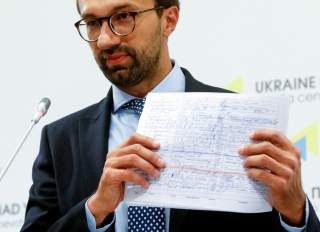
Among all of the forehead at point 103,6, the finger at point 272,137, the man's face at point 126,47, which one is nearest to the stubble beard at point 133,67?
the man's face at point 126,47

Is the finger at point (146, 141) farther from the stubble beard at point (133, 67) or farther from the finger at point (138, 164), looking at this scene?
the stubble beard at point (133, 67)

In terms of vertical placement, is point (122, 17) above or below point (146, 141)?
above

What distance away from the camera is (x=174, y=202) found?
5.08 ft

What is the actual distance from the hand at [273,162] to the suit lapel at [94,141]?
0.51 meters


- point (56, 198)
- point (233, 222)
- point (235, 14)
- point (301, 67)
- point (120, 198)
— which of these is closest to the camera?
point (120, 198)

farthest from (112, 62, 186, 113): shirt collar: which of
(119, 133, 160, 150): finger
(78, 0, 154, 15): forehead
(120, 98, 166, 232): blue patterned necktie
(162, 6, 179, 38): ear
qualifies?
(119, 133, 160, 150): finger

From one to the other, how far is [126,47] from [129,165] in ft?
1.49

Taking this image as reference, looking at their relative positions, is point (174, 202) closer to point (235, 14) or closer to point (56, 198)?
point (56, 198)

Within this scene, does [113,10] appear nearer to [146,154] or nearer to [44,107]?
[44,107]

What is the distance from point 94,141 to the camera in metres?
1.95

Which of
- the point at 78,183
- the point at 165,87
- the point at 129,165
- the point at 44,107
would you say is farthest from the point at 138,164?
the point at 44,107

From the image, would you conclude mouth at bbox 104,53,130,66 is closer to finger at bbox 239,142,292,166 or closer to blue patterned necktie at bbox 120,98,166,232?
blue patterned necktie at bbox 120,98,166,232

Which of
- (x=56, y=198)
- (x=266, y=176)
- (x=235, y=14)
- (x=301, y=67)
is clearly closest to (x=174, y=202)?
(x=266, y=176)

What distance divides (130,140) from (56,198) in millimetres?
443
